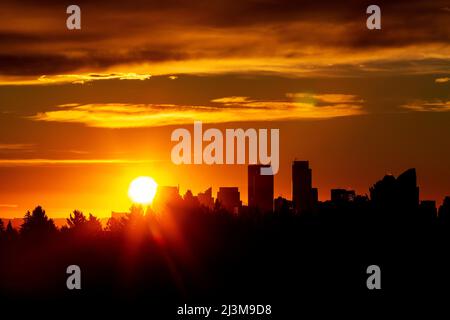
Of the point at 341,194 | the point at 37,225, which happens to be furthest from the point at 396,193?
the point at 37,225

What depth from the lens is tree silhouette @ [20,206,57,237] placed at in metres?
128

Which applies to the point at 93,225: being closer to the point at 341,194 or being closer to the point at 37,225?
the point at 37,225

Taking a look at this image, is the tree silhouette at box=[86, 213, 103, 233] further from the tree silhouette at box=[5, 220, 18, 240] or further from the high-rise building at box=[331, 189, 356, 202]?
the high-rise building at box=[331, 189, 356, 202]

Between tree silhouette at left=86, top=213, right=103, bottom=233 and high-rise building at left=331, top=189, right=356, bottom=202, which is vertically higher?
high-rise building at left=331, top=189, right=356, bottom=202

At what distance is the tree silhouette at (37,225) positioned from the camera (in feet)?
418

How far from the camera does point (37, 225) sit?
130875 mm

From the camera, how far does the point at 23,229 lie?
132 m

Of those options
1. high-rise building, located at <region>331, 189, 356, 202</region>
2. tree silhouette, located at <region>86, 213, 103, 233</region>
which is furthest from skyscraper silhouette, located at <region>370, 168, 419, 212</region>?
tree silhouette, located at <region>86, 213, 103, 233</region>

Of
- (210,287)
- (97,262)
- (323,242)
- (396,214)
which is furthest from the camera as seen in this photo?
(396,214)
